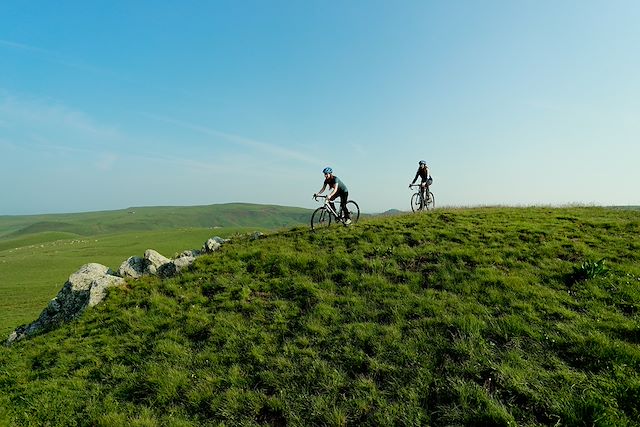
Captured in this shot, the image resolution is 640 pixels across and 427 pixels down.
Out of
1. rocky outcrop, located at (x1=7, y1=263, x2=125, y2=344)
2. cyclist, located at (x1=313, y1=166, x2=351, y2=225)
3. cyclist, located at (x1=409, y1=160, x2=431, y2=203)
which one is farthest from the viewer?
cyclist, located at (x1=409, y1=160, x2=431, y2=203)

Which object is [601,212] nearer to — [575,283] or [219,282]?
[575,283]

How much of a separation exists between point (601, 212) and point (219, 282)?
2605cm

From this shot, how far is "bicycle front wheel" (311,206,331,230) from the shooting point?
22448mm

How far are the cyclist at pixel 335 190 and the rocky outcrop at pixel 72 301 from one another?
1232cm

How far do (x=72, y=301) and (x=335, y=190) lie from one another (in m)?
14.9

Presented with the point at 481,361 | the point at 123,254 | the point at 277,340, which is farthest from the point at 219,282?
the point at 123,254

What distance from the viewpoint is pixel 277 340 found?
1130cm

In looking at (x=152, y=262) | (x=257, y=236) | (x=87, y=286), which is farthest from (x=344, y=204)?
(x=87, y=286)

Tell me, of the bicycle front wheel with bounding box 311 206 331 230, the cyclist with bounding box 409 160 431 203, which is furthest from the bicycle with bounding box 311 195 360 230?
the cyclist with bounding box 409 160 431 203

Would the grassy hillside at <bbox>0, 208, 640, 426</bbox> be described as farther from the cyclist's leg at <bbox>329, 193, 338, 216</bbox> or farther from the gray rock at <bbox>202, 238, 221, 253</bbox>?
the cyclist's leg at <bbox>329, 193, 338, 216</bbox>

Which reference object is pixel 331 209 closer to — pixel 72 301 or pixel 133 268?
pixel 133 268

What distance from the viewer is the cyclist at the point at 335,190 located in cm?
2112

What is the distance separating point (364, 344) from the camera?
1031 cm

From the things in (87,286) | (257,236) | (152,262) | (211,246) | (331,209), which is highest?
(331,209)
